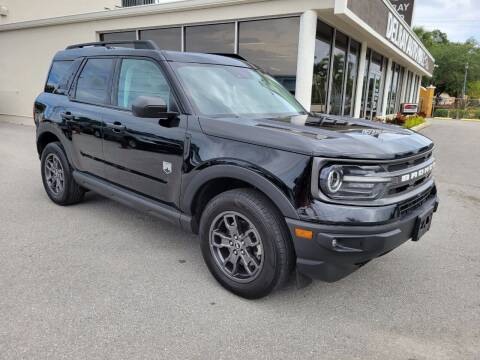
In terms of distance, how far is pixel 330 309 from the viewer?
290 centimetres

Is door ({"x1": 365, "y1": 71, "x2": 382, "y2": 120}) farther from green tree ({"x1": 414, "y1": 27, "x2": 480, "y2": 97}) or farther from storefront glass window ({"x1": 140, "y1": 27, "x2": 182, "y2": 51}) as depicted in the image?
green tree ({"x1": 414, "y1": 27, "x2": 480, "y2": 97})

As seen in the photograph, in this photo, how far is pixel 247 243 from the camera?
2895 mm

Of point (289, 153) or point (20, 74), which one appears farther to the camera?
point (20, 74)

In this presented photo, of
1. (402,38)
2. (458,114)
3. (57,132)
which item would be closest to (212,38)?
(57,132)

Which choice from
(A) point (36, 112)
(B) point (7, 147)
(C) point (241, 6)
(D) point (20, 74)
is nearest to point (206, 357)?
(A) point (36, 112)

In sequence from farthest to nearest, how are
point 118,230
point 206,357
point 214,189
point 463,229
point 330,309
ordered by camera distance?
point 463,229, point 118,230, point 214,189, point 330,309, point 206,357

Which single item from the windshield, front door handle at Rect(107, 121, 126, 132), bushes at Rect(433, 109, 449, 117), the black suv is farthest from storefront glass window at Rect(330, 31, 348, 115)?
bushes at Rect(433, 109, 449, 117)

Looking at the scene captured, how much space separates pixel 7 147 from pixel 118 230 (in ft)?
22.3

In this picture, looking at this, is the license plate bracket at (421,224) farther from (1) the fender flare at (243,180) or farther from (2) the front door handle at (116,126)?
(2) the front door handle at (116,126)

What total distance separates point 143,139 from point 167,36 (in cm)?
808

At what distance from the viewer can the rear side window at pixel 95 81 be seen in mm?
4066

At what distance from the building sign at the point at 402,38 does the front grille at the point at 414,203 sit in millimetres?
11074

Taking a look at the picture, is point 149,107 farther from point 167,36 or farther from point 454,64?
point 454,64

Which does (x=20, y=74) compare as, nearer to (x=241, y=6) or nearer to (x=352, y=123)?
(x=241, y=6)
